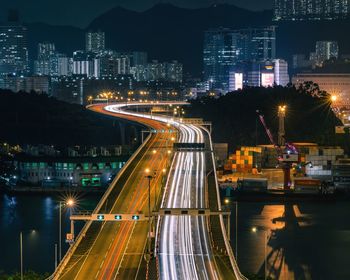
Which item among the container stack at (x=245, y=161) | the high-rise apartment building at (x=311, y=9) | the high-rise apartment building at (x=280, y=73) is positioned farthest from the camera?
the high-rise apartment building at (x=311, y=9)

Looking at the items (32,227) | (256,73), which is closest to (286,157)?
(32,227)

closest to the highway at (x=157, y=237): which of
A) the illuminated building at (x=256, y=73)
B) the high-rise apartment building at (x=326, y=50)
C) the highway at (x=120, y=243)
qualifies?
the highway at (x=120, y=243)

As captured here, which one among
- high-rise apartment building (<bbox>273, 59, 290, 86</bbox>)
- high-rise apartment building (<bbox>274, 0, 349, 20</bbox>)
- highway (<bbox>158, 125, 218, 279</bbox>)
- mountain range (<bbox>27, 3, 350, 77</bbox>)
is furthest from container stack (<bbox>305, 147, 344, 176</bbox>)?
mountain range (<bbox>27, 3, 350, 77</bbox>)

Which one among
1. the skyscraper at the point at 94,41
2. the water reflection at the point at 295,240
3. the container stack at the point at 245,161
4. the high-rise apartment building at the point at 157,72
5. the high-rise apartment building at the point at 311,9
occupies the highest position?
the high-rise apartment building at the point at 311,9

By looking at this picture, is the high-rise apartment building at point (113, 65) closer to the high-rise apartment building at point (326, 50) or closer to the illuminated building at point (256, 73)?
the high-rise apartment building at point (326, 50)

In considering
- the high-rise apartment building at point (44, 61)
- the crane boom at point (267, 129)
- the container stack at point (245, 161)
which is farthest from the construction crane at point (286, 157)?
the high-rise apartment building at point (44, 61)

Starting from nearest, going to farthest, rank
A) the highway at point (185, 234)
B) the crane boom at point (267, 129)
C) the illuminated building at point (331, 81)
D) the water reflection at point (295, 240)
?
the highway at point (185, 234), the water reflection at point (295, 240), the crane boom at point (267, 129), the illuminated building at point (331, 81)

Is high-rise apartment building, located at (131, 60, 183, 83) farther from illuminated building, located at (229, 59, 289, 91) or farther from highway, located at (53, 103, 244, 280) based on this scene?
highway, located at (53, 103, 244, 280)

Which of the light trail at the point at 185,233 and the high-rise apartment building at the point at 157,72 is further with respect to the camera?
the high-rise apartment building at the point at 157,72

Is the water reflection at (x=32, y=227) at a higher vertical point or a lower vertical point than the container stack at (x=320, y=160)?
lower
